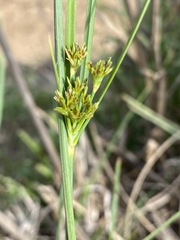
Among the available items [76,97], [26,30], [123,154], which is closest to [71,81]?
[76,97]

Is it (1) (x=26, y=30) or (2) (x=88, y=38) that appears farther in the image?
(1) (x=26, y=30)

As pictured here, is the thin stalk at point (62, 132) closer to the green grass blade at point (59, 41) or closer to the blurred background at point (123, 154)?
the green grass blade at point (59, 41)

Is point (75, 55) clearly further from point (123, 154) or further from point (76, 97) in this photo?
point (123, 154)

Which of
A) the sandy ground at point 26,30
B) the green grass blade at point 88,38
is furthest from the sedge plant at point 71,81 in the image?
the sandy ground at point 26,30

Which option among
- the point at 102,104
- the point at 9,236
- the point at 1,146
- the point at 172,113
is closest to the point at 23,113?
the point at 1,146

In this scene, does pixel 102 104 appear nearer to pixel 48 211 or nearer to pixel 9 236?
pixel 48 211

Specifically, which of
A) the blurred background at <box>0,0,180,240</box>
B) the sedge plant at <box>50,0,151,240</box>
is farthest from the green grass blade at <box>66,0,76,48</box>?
the blurred background at <box>0,0,180,240</box>

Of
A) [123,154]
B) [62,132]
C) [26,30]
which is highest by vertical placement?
[26,30]
